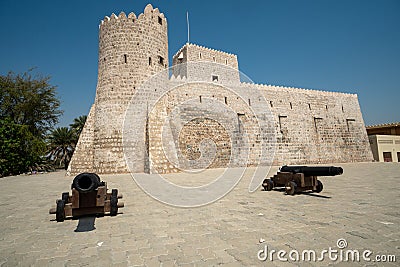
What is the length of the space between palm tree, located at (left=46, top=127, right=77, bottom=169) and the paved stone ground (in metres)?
22.8

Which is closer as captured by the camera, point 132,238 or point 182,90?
point 132,238

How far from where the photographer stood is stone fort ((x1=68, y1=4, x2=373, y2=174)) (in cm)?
1312

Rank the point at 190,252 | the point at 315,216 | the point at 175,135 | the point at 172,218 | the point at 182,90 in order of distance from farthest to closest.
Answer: the point at 182,90
the point at 175,135
the point at 172,218
the point at 315,216
the point at 190,252

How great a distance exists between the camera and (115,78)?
46.0 ft

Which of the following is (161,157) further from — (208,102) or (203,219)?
(203,219)

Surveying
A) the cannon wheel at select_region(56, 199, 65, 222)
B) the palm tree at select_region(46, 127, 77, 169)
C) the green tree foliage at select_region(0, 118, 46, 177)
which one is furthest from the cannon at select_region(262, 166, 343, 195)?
the palm tree at select_region(46, 127, 77, 169)

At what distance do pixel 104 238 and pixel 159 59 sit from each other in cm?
1394

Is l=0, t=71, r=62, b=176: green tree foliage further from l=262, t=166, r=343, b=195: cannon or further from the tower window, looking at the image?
l=262, t=166, r=343, b=195: cannon

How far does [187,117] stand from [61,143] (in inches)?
687

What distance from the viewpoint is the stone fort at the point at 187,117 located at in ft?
43.1

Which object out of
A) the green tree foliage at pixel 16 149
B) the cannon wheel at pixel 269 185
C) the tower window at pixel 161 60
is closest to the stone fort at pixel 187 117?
the tower window at pixel 161 60

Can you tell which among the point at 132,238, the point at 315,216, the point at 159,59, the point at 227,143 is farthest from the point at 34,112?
the point at 315,216

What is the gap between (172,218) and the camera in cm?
382

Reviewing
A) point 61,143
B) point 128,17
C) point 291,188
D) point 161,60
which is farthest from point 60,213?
point 61,143
